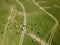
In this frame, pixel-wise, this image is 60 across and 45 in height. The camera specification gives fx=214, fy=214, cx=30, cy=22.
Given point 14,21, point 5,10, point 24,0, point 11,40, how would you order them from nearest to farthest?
point 11,40
point 14,21
point 5,10
point 24,0

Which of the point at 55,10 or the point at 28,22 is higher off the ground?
the point at 55,10

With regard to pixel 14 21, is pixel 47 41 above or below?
below

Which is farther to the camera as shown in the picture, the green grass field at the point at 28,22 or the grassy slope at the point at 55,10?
the green grass field at the point at 28,22

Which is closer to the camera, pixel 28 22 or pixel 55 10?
pixel 28 22

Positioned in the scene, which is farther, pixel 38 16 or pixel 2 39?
pixel 38 16

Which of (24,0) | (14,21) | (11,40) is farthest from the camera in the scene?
(24,0)

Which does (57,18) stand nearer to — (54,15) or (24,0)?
(54,15)

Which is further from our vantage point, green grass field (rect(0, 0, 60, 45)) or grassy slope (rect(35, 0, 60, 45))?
green grass field (rect(0, 0, 60, 45))

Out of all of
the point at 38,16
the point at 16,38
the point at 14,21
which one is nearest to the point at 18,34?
the point at 16,38
